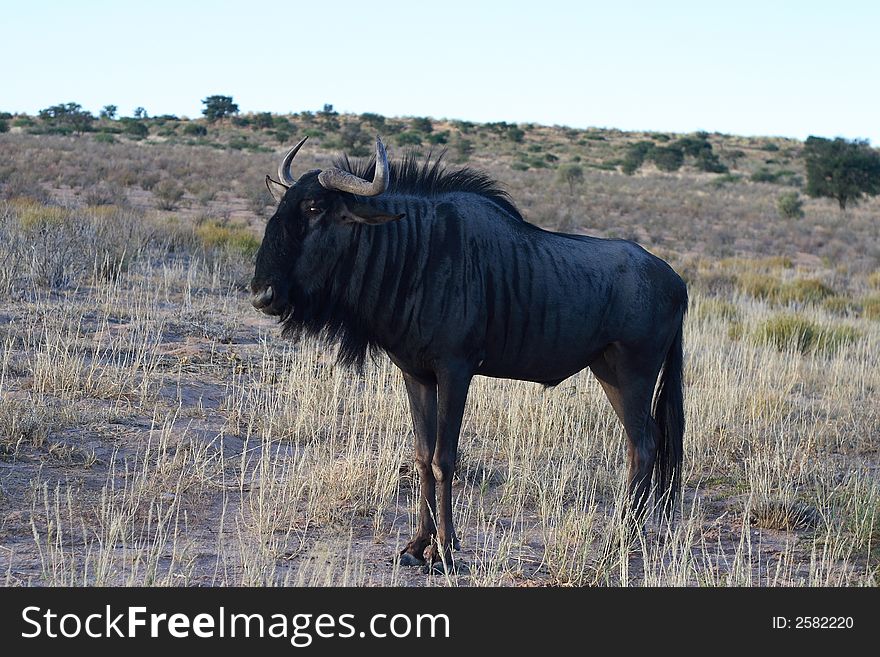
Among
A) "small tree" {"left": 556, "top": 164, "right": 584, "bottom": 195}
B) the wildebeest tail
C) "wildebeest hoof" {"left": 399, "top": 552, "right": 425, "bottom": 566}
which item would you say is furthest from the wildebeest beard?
"small tree" {"left": 556, "top": 164, "right": 584, "bottom": 195}

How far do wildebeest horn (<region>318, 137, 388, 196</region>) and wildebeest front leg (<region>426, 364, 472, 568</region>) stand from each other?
1034 mm

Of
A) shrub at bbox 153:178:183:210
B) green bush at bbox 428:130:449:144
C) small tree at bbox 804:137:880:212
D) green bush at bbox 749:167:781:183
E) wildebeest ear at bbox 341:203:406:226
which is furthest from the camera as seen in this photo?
green bush at bbox 428:130:449:144

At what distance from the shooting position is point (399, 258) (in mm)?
5199

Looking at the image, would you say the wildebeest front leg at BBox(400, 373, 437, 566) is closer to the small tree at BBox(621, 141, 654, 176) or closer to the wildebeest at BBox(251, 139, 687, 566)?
the wildebeest at BBox(251, 139, 687, 566)

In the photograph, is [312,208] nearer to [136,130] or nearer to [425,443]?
[425,443]

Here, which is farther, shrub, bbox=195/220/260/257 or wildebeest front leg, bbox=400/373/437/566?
shrub, bbox=195/220/260/257

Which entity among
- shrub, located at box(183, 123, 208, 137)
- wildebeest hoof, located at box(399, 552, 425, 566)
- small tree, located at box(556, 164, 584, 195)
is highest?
shrub, located at box(183, 123, 208, 137)

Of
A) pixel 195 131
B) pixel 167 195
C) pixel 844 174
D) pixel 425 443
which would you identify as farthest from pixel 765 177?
pixel 425 443

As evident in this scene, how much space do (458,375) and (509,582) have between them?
113 cm

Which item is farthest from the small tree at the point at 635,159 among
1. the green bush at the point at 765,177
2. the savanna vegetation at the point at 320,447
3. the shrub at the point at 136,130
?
the savanna vegetation at the point at 320,447

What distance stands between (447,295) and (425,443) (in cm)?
87

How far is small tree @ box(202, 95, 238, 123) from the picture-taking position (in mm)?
72938

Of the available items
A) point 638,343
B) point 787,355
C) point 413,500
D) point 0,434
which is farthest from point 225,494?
point 787,355

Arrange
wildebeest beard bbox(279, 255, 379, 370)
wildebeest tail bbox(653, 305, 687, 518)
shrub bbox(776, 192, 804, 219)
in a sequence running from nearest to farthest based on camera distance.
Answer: wildebeest beard bbox(279, 255, 379, 370) < wildebeest tail bbox(653, 305, 687, 518) < shrub bbox(776, 192, 804, 219)
